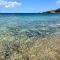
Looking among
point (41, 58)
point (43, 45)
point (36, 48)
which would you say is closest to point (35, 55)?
point (41, 58)

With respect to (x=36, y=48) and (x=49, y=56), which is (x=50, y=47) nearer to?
(x=36, y=48)

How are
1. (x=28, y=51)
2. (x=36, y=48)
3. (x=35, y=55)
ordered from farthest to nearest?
1. (x=36, y=48)
2. (x=28, y=51)
3. (x=35, y=55)

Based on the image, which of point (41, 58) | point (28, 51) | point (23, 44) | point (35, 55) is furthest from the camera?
point (23, 44)

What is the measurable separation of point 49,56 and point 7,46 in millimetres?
2600

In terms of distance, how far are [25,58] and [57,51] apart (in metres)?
1.94

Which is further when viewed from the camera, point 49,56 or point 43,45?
point 43,45

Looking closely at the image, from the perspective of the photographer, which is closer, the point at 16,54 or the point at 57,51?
the point at 16,54

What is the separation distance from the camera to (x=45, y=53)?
741 centimetres

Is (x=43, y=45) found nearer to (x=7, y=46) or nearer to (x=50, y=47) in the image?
(x=50, y=47)

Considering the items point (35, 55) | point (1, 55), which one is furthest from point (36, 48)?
point (1, 55)

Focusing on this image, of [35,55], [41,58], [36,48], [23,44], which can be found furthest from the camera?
[23,44]

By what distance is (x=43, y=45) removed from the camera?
873cm

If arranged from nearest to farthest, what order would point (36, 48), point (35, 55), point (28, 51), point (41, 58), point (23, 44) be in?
point (41, 58) < point (35, 55) < point (28, 51) < point (36, 48) < point (23, 44)

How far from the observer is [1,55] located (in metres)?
7.04
